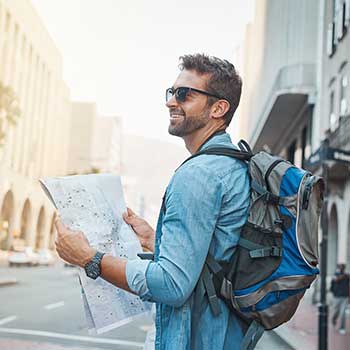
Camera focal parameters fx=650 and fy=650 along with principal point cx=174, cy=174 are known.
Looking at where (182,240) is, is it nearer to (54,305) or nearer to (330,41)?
(54,305)

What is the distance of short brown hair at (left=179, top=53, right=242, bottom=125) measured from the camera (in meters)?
2.23

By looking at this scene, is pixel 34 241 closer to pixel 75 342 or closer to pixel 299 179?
pixel 75 342

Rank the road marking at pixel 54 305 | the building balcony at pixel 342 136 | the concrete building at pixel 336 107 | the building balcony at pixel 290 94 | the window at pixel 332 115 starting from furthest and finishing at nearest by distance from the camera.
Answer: the building balcony at pixel 290 94, the window at pixel 332 115, the concrete building at pixel 336 107, the building balcony at pixel 342 136, the road marking at pixel 54 305

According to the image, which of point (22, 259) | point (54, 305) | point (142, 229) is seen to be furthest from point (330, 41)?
point (22, 259)

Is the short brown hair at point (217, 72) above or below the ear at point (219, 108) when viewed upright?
above

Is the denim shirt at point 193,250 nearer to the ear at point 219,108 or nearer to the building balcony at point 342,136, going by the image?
the ear at point 219,108

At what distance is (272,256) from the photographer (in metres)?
1.94

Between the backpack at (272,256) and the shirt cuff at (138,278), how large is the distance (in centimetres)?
17

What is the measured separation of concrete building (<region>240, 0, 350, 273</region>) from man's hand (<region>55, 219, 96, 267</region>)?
17.7 m

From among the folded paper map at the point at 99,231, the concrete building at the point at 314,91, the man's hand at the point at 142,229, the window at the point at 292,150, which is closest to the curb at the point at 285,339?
the concrete building at the point at 314,91

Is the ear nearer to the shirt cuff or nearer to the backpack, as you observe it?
the backpack

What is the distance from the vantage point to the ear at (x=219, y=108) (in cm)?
224

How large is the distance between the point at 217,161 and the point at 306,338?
1128 cm

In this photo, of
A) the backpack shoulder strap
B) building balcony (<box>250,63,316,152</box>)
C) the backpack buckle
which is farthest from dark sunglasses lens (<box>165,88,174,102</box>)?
building balcony (<box>250,63,316,152</box>)
